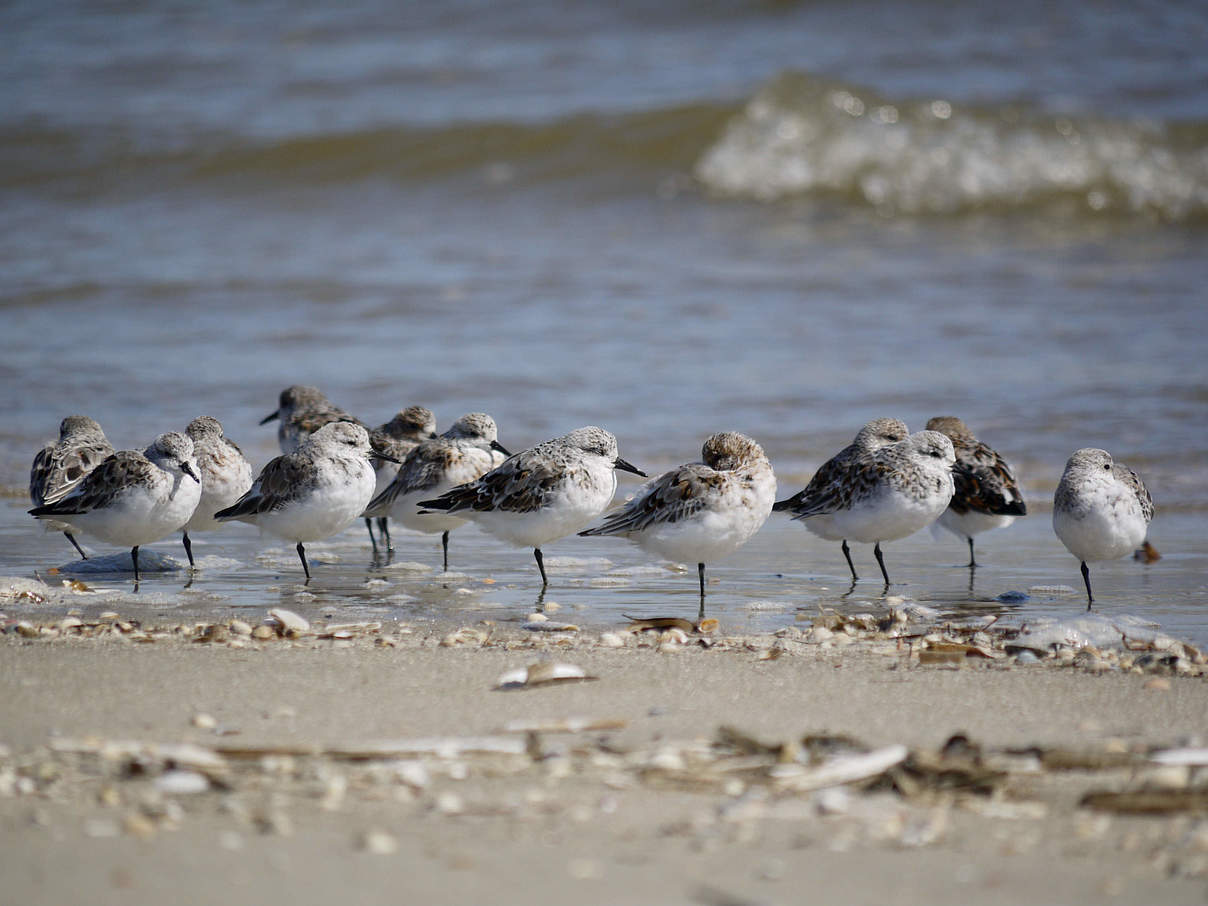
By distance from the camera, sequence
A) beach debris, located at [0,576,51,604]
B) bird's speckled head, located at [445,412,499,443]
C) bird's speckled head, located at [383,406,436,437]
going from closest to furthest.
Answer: beach debris, located at [0,576,51,604] → bird's speckled head, located at [445,412,499,443] → bird's speckled head, located at [383,406,436,437]

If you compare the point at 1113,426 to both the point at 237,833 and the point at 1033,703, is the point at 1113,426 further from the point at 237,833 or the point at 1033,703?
the point at 237,833

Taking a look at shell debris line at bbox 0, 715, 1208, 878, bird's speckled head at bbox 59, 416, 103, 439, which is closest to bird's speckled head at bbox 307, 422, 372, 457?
bird's speckled head at bbox 59, 416, 103, 439

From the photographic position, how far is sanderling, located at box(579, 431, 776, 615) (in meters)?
6.41

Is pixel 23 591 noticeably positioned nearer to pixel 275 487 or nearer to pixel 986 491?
pixel 275 487

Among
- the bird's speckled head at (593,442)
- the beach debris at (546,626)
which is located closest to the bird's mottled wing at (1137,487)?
the bird's speckled head at (593,442)

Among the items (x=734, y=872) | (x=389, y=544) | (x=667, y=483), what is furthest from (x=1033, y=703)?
(x=389, y=544)

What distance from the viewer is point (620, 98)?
20953 millimetres

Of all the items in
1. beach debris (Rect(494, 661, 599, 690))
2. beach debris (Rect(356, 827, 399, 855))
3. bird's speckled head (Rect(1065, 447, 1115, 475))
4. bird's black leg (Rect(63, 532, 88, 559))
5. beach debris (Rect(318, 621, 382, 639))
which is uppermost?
bird's speckled head (Rect(1065, 447, 1115, 475))

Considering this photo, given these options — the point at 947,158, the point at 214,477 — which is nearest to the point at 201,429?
the point at 214,477

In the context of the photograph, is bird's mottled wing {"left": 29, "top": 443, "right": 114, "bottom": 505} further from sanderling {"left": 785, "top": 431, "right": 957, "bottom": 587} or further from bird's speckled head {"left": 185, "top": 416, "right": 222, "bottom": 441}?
sanderling {"left": 785, "top": 431, "right": 957, "bottom": 587}

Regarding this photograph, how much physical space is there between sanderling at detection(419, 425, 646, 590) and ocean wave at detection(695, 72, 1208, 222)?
1268 centimetres

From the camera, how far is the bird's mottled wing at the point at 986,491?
748cm

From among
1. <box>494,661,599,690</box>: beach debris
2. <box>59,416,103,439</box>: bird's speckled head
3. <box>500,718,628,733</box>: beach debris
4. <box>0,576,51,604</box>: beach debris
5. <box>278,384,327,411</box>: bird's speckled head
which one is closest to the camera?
<box>500,718,628,733</box>: beach debris

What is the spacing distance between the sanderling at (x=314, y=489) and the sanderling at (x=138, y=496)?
34 cm
